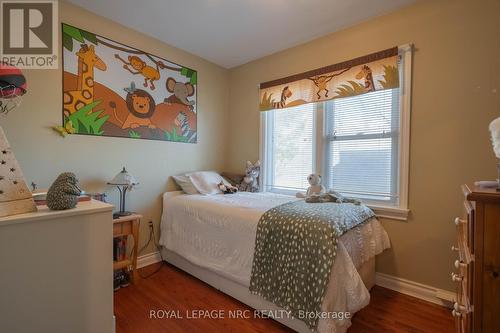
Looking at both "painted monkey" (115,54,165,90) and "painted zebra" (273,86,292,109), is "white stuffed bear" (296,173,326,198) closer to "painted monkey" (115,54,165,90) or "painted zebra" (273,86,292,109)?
"painted zebra" (273,86,292,109)

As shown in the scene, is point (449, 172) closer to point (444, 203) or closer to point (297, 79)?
point (444, 203)

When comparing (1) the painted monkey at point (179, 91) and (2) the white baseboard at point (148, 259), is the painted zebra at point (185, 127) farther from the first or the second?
(2) the white baseboard at point (148, 259)

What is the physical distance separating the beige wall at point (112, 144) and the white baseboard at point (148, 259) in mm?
69

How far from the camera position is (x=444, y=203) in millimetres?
1845

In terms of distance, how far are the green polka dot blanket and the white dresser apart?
924 millimetres

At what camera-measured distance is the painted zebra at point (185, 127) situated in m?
2.80

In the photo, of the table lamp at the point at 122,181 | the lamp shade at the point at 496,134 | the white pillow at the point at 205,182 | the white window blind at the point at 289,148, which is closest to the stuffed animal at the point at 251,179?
the white window blind at the point at 289,148

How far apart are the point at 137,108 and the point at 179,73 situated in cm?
70

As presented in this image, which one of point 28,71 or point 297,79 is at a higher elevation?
point 297,79

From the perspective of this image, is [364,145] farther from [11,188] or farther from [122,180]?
[11,188]

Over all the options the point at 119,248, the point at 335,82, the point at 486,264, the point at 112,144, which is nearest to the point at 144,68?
the point at 112,144

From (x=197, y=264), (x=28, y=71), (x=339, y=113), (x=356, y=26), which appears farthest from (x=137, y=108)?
(x=356, y=26)

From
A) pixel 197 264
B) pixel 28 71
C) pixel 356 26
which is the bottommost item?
pixel 197 264

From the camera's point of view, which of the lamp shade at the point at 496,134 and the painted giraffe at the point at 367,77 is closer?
the lamp shade at the point at 496,134
